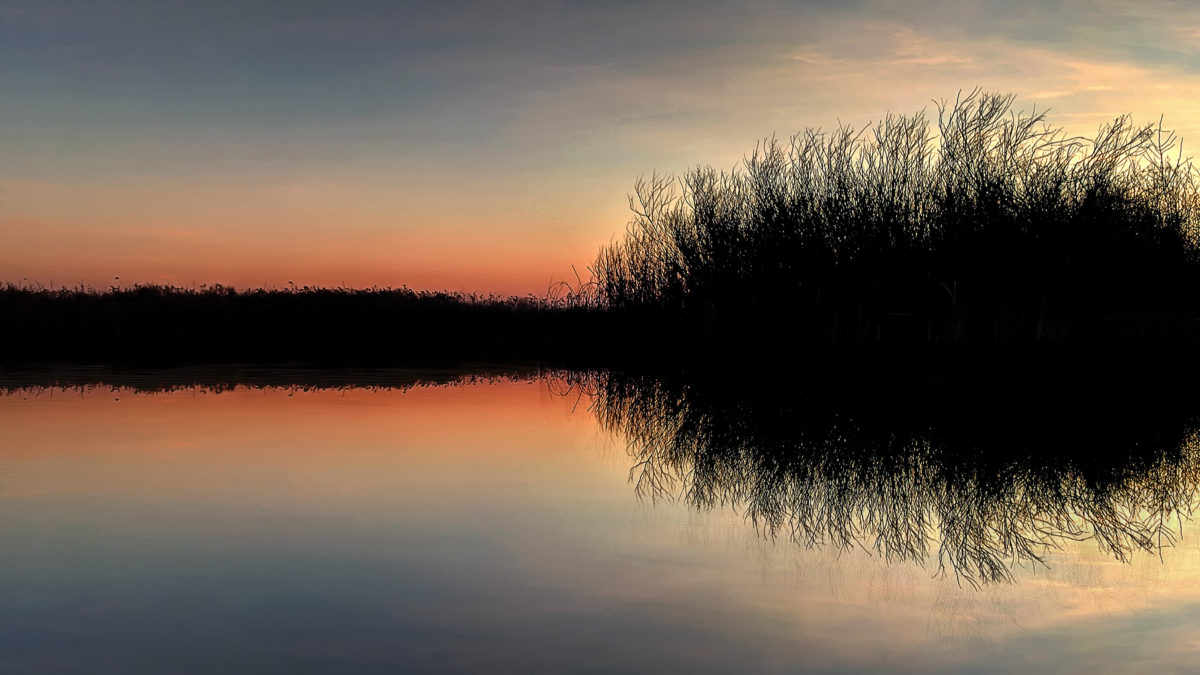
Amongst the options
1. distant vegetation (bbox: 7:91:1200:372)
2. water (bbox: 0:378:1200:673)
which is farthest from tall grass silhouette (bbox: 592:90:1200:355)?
water (bbox: 0:378:1200:673)

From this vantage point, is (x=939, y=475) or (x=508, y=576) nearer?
(x=508, y=576)

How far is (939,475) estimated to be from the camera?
16.3ft

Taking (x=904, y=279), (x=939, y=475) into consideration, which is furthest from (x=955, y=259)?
(x=939, y=475)

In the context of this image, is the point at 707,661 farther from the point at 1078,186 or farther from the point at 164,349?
the point at 164,349

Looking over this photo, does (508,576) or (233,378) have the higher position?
(233,378)

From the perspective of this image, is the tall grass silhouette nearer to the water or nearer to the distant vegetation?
the distant vegetation

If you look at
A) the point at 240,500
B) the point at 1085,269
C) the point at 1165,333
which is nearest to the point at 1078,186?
the point at 1085,269

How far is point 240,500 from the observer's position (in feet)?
14.5

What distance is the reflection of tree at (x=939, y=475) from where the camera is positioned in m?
3.95

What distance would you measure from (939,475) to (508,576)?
2.69 metres

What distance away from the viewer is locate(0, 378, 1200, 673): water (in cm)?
262

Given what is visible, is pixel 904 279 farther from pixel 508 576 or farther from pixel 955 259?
pixel 508 576

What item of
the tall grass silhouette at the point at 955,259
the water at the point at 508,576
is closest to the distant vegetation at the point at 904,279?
the tall grass silhouette at the point at 955,259

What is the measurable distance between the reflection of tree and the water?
0.17 feet
